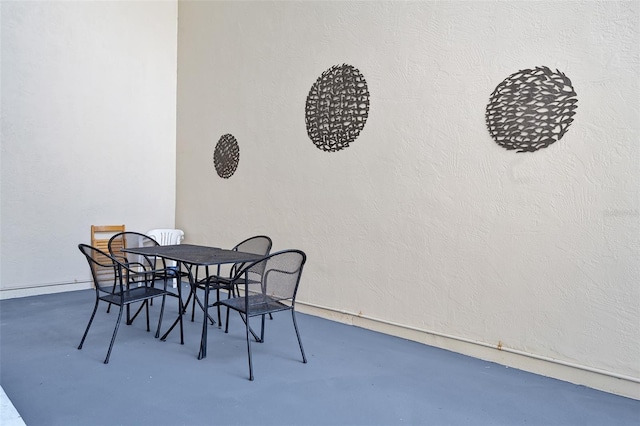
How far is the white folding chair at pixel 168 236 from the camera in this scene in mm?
4809

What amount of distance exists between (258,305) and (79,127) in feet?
Result: 11.4

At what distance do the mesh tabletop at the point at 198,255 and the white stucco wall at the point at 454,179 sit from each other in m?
1.01

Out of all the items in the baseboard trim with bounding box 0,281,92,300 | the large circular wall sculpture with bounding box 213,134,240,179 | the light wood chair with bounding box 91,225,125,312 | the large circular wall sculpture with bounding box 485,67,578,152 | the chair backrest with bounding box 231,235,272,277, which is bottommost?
the baseboard trim with bounding box 0,281,92,300

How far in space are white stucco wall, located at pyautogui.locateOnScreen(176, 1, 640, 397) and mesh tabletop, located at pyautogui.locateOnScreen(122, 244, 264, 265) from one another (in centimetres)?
101

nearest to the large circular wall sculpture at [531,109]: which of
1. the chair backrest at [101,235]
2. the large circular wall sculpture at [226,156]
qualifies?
the large circular wall sculpture at [226,156]

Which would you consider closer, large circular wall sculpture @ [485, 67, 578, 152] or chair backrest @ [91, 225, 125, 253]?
large circular wall sculpture @ [485, 67, 578, 152]

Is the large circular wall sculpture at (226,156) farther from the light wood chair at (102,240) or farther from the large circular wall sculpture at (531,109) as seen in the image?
the large circular wall sculpture at (531,109)

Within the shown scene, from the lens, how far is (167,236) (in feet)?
16.3

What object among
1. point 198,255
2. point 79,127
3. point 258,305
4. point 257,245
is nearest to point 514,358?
point 258,305

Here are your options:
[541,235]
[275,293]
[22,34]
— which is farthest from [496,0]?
[22,34]

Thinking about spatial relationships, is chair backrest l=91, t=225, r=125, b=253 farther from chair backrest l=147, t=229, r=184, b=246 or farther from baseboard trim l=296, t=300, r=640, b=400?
baseboard trim l=296, t=300, r=640, b=400

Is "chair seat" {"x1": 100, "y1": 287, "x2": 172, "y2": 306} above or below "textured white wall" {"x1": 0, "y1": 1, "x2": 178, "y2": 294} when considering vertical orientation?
below

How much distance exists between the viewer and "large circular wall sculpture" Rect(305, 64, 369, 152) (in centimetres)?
345

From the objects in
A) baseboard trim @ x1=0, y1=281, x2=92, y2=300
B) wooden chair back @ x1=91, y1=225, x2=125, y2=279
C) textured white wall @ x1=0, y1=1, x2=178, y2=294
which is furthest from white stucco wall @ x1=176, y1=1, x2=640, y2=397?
baseboard trim @ x1=0, y1=281, x2=92, y2=300
